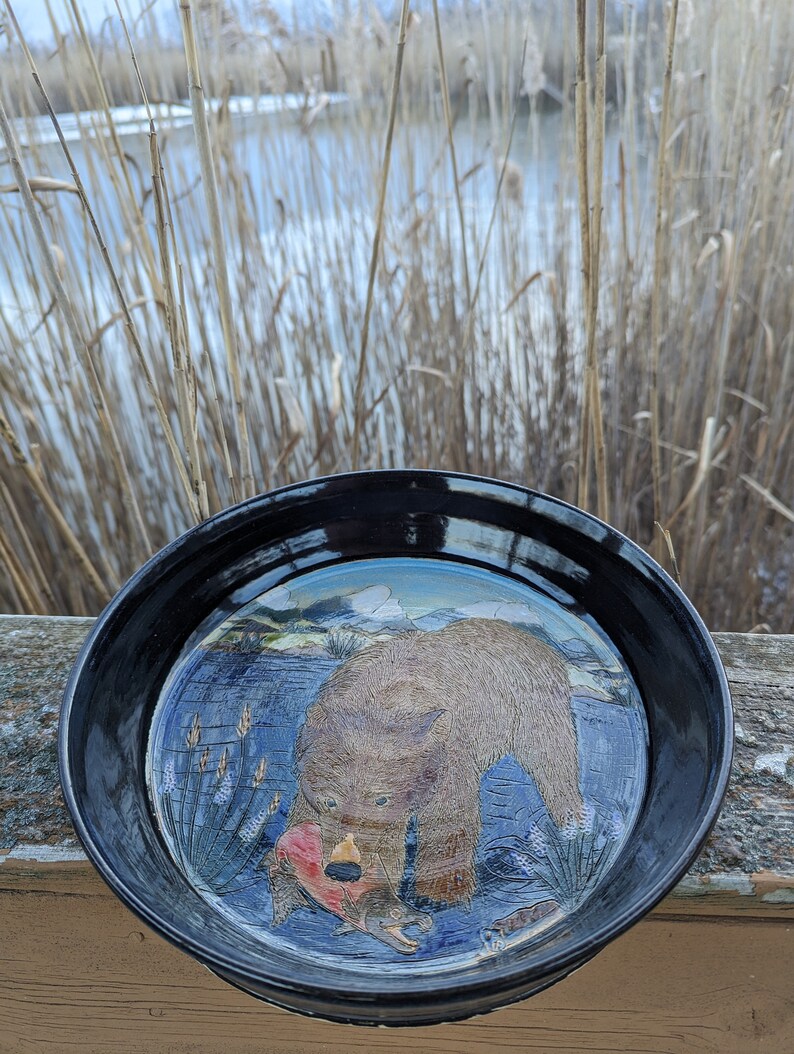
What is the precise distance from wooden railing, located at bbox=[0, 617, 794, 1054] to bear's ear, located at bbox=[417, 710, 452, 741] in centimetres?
19

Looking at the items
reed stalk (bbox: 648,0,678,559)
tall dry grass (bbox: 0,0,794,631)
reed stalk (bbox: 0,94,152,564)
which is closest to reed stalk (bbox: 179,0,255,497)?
reed stalk (bbox: 0,94,152,564)

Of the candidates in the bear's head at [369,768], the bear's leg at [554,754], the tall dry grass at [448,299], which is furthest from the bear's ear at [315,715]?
the tall dry grass at [448,299]

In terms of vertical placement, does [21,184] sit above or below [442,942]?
above

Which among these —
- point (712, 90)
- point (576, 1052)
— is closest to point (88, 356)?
point (576, 1052)

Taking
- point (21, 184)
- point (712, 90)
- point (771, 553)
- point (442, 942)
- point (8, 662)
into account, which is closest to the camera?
point (442, 942)

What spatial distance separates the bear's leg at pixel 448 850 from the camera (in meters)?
0.43

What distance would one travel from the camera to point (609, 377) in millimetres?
1241

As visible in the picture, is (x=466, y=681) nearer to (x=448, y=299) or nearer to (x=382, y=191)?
(x=382, y=191)

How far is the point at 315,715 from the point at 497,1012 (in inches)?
11.8

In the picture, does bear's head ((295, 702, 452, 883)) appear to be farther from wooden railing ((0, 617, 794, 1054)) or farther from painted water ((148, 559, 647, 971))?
wooden railing ((0, 617, 794, 1054))

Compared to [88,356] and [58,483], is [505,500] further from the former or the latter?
[58,483]

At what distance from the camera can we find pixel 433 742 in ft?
1.62

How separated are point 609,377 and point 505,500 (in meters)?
0.76

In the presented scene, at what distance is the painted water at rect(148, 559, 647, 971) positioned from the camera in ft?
1.38
